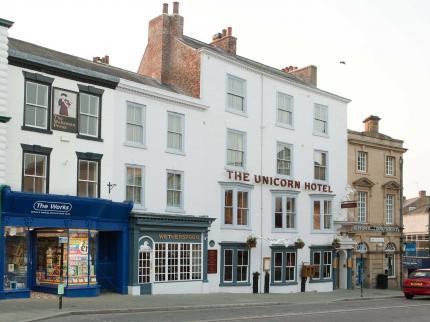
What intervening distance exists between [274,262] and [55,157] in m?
14.5

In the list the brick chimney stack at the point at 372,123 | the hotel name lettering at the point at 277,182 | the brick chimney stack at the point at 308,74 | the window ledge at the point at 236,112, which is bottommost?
the hotel name lettering at the point at 277,182

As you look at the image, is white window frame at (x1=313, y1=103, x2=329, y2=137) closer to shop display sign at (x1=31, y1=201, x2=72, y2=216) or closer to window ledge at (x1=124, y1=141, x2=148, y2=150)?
window ledge at (x1=124, y1=141, x2=148, y2=150)

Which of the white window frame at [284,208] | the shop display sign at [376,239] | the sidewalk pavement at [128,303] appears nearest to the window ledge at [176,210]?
the sidewalk pavement at [128,303]

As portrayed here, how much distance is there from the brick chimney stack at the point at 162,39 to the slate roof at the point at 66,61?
4.40 ft

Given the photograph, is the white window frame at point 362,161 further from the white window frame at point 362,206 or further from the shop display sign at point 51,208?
the shop display sign at point 51,208

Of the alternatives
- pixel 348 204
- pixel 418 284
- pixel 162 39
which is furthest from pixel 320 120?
pixel 418 284

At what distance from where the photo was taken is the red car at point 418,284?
101 feet

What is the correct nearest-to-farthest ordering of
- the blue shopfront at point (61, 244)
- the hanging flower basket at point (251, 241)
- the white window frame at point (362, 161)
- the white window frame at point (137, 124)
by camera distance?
the blue shopfront at point (61, 244)
the white window frame at point (137, 124)
the hanging flower basket at point (251, 241)
the white window frame at point (362, 161)

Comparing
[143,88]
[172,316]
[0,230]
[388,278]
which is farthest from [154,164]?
[388,278]

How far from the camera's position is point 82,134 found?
26.3 m

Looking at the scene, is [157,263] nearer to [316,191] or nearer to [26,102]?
[26,102]

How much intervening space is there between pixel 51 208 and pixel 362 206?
22.6 meters

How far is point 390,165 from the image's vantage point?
4309 centimetres

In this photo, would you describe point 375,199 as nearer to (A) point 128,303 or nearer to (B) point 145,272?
(B) point 145,272
